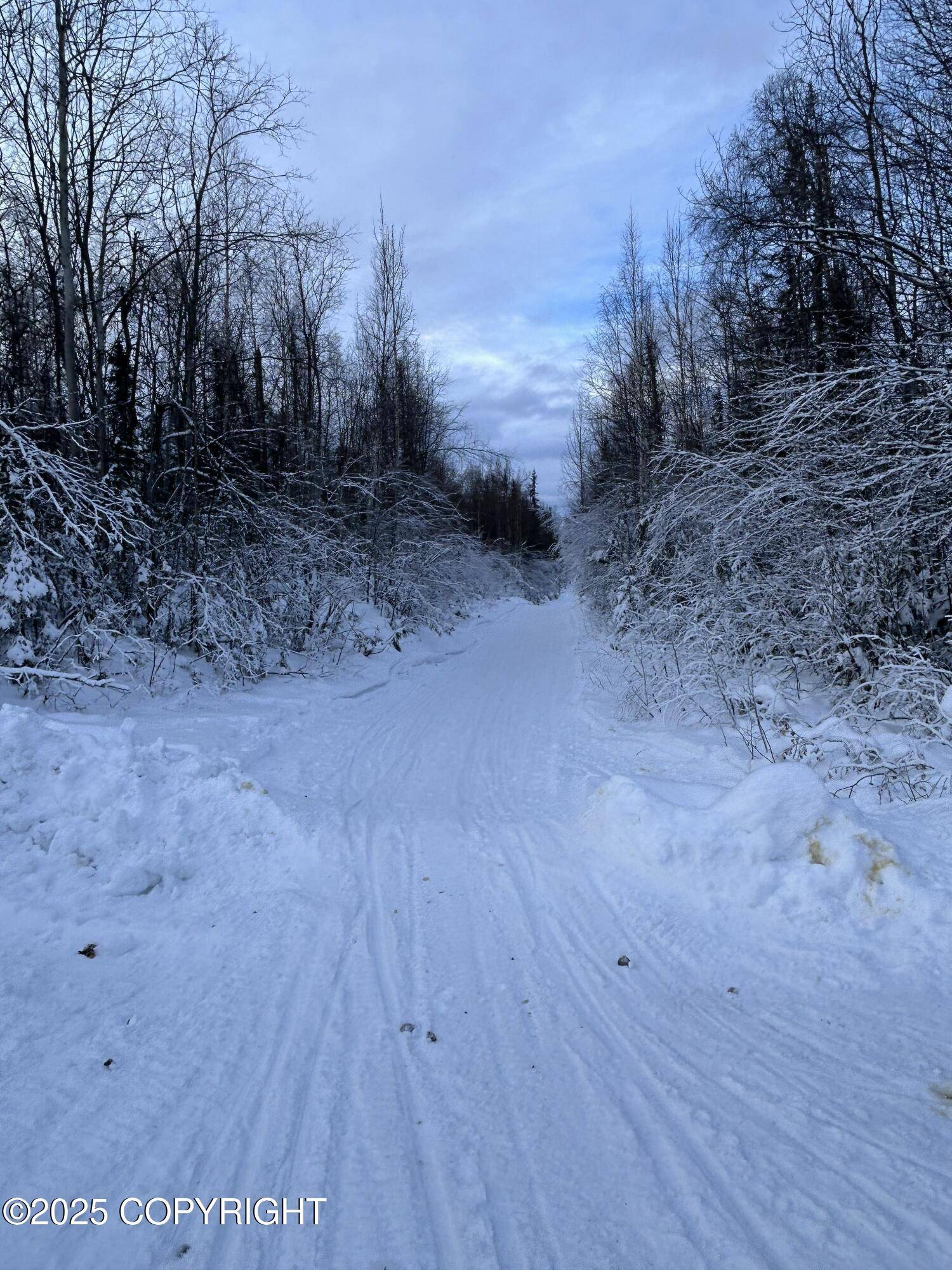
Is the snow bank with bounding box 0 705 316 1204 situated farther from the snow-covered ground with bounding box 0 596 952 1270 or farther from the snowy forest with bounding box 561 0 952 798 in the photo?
the snowy forest with bounding box 561 0 952 798

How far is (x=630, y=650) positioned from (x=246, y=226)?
32.2 feet

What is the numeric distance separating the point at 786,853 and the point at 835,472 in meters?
4.79

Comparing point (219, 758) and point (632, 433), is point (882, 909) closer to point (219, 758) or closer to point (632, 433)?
point (219, 758)

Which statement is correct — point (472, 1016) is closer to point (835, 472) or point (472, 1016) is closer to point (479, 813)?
point (479, 813)

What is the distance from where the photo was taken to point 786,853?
3621 millimetres

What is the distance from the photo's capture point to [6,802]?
4.09 m

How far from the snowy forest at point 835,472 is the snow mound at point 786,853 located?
4.35 ft

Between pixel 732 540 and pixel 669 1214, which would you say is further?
pixel 732 540

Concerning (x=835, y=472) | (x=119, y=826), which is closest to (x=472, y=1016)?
(x=119, y=826)

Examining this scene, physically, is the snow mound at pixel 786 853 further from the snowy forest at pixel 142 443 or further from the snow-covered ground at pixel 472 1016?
the snowy forest at pixel 142 443

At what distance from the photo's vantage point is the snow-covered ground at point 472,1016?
187 centimetres

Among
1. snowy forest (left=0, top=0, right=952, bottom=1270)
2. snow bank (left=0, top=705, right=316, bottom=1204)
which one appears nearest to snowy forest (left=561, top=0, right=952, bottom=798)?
snowy forest (left=0, top=0, right=952, bottom=1270)

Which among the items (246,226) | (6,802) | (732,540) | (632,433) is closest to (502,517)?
(632,433)

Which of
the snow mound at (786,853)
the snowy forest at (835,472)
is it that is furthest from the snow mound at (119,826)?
the snowy forest at (835,472)
